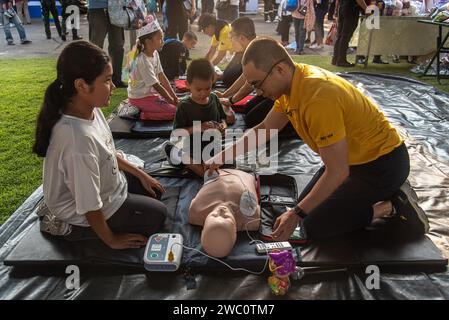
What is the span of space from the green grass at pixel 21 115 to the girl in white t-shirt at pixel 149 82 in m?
0.54

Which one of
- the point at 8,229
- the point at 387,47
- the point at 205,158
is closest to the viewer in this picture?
the point at 8,229

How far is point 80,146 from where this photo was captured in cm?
156

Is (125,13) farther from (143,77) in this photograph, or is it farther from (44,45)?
(44,45)

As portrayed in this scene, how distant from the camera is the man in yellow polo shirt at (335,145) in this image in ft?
5.16

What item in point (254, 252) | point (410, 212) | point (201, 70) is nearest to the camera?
point (254, 252)

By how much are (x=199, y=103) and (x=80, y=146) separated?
3.95 feet

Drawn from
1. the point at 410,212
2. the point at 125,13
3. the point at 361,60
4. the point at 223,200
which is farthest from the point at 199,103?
the point at 361,60

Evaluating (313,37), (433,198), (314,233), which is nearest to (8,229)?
(314,233)

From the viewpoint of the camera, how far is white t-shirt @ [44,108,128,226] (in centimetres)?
156

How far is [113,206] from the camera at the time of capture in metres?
1.86

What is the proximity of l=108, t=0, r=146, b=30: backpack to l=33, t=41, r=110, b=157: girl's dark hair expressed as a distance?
305 centimetres

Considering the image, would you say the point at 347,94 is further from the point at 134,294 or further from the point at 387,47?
the point at 387,47

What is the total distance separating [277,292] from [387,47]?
17.6 ft

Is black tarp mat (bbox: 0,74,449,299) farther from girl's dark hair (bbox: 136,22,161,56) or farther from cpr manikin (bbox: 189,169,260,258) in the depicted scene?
girl's dark hair (bbox: 136,22,161,56)
